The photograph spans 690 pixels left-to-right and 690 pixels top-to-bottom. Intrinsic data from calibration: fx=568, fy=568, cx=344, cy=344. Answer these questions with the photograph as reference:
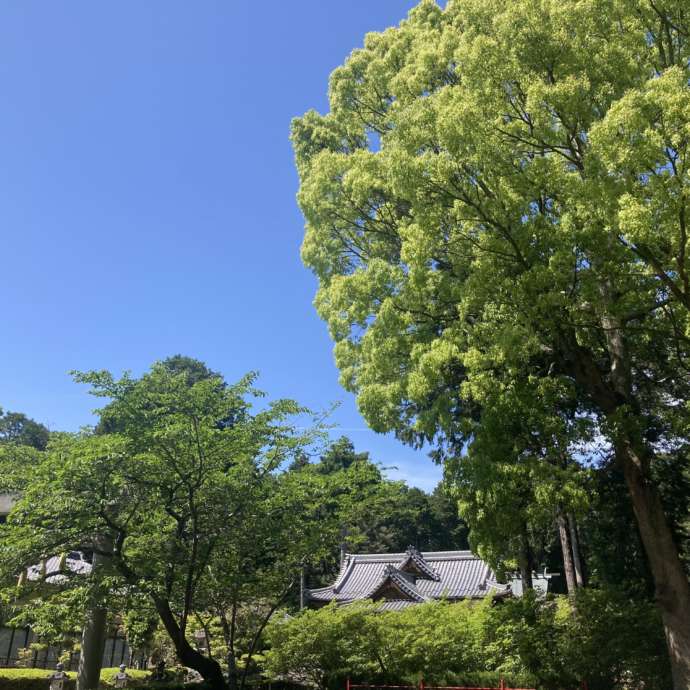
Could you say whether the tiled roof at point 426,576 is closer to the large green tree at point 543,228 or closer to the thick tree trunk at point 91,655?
the thick tree trunk at point 91,655

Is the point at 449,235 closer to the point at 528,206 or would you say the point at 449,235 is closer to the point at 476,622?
the point at 528,206

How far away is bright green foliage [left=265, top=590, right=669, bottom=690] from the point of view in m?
8.77

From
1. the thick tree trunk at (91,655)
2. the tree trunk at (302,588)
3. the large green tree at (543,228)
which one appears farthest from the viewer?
the tree trunk at (302,588)

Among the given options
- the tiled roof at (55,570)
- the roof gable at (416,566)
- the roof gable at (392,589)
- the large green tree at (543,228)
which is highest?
the large green tree at (543,228)

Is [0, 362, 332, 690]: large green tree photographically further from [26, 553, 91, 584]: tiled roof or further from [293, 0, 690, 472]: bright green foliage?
[293, 0, 690, 472]: bright green foliage

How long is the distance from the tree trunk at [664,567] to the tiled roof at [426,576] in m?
20.3

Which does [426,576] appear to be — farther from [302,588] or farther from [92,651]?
[92,651]

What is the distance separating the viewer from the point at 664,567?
742 centimetres

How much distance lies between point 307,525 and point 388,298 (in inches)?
154

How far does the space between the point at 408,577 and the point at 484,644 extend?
62.1 feet

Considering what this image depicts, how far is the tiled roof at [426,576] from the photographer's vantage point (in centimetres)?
2708

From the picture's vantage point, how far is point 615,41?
7.22m

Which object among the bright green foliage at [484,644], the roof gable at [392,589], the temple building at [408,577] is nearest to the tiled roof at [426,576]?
the temple building at [408,577]

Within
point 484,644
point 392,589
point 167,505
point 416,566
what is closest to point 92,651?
point 167,505
